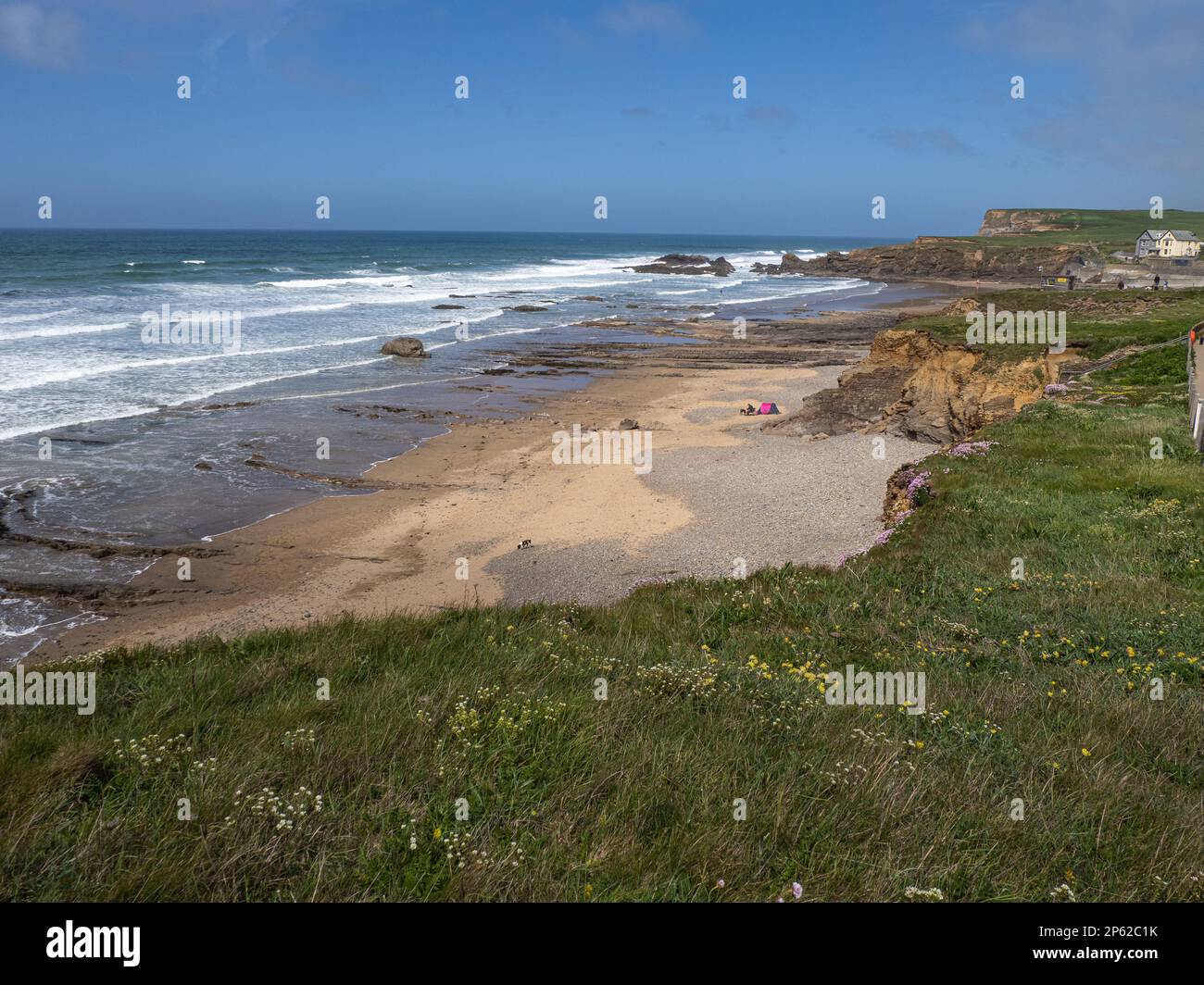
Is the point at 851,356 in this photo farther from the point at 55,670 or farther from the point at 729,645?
the point at 55,670

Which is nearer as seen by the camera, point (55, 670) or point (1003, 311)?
point (55, 670)

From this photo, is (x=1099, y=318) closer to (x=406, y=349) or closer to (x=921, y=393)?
(x=921, y=393)

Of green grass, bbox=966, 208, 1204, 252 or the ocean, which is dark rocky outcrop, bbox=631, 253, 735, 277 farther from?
the ocean

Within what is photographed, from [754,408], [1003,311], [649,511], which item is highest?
[1003,311]

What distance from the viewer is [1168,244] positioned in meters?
85.3

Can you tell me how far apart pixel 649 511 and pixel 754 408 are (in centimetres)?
1312

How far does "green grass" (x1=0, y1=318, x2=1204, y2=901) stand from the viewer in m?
3.60

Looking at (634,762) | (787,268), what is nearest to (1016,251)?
(787,268)

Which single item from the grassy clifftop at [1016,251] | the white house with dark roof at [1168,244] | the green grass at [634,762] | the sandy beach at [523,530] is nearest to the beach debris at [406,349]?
the sandy beach at [523,530]

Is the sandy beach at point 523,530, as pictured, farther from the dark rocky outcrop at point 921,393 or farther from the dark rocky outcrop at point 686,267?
the dark rocky outcrop at point 686,267

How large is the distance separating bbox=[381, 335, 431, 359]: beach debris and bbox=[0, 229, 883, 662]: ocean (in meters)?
0.86

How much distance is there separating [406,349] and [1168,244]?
274 ft
